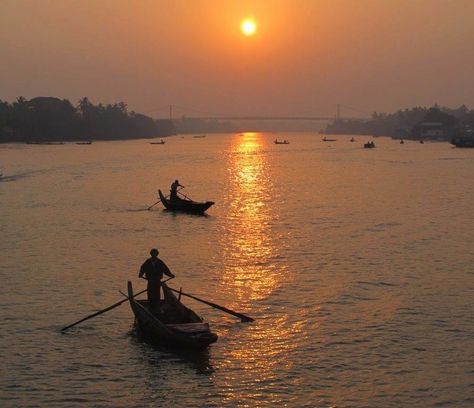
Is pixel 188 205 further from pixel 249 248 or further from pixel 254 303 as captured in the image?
pixel 254 303

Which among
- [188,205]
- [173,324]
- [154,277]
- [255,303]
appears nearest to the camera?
[173,324]

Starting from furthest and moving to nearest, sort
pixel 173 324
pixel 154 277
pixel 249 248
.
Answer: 1. pixel 249 248
2. pixel 154 277
3. pixel 173 324

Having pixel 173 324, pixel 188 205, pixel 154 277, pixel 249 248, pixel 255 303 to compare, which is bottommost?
pixel 249 248

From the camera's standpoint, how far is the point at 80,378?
18188 millimetres

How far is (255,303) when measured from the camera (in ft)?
84.7

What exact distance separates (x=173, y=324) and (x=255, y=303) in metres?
6.65

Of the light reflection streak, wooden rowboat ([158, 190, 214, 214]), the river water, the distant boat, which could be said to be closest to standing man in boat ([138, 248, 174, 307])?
the river water

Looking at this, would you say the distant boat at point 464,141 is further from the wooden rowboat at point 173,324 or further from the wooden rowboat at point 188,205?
the wooden rowboat at point 173,324

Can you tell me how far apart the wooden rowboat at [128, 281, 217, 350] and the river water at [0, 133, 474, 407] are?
0.52 m

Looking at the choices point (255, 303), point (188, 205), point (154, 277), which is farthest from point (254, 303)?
point (188, 205)

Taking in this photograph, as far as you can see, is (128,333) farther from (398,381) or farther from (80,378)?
(398,381)

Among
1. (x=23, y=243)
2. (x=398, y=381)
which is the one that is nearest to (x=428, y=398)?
(x=398, y=381)

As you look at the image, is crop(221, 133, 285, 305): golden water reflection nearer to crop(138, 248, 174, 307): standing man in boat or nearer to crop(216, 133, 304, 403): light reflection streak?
crop(216, 133, 304, 403): light reflection streak

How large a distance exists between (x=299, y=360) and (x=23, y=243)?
2453 cm
